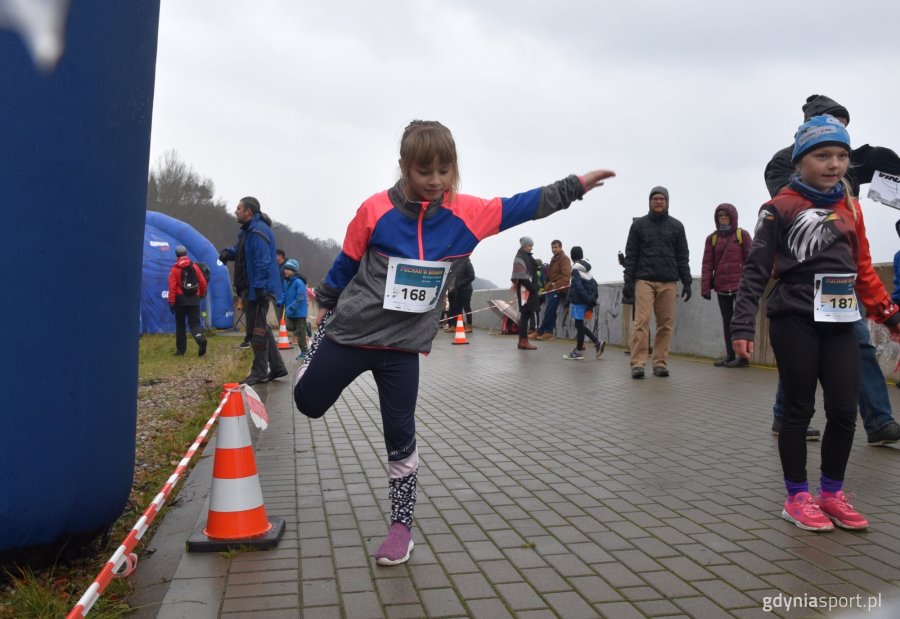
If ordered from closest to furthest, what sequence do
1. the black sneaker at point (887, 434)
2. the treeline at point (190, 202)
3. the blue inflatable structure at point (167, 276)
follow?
the black sneaker at point (887, 434) → the blue inflatable structure at point (167, 276) → the treeline at point (190, 202)

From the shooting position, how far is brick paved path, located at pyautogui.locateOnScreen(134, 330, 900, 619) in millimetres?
3000

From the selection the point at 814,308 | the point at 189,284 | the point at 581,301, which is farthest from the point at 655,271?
the point at 189,284

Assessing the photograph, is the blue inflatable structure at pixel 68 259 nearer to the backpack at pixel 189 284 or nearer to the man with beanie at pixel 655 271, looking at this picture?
the man with beanie at pixel 655 271

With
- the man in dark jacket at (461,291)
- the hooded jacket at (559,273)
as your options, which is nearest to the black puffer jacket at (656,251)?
the hooded jacket at (559,273)

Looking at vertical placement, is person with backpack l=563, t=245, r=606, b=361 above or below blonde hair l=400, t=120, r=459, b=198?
below

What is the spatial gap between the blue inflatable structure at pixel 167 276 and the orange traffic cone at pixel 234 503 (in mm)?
18036

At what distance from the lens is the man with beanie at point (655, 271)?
32.1ft

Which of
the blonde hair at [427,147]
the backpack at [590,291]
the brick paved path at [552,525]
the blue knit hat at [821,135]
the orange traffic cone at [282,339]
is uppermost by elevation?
the blue knit hat at [821,135]

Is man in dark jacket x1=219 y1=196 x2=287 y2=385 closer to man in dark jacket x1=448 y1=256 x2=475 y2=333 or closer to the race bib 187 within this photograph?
the race bib 187

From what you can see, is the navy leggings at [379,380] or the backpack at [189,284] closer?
the navy leggings at [379,380]

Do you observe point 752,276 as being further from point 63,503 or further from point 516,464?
point 63,503

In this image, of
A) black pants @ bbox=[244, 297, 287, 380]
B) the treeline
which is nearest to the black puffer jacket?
black pants @ bbox=[244, 297, 287, 380]

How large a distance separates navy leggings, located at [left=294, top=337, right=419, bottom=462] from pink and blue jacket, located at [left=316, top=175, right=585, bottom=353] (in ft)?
0.22

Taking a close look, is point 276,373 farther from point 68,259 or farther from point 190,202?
point 190,202
